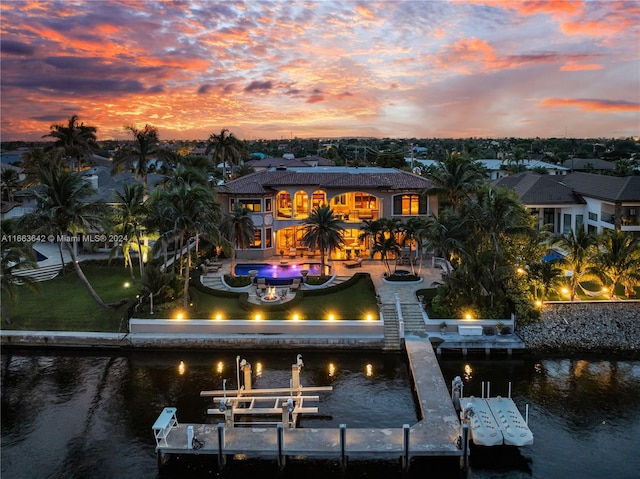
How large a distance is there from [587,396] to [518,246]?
11.3 metres

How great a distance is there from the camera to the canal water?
19.9 m

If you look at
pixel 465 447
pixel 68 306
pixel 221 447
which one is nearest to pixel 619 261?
pixel 465 447

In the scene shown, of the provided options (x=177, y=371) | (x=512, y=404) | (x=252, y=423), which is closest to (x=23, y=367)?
(x=177, y=371)

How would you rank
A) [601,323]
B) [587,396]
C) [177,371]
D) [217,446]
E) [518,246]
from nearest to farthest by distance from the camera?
1. [217,446]
2. [587,396]
3. [177,371]
4. [601,323]
5. [518,246]

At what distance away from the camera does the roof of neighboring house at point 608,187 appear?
45.5 meters

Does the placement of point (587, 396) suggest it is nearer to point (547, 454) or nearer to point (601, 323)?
point (547, 454)

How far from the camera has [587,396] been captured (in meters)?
25.0

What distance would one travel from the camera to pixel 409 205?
46500 mm

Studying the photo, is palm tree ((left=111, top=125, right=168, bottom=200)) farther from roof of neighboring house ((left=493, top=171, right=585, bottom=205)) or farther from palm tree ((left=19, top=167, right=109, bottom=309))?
roof of neighboring house ((left=493, top=171, right=585, bottom=205))

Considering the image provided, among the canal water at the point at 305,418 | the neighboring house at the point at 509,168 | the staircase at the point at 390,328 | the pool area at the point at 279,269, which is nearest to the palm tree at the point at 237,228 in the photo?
the pool area at the point at 279,269

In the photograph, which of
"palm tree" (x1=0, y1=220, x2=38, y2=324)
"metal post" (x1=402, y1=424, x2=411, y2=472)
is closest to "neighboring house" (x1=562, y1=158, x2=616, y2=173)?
"metal post" (x1=402, y1=424, x2=411, y2=472)

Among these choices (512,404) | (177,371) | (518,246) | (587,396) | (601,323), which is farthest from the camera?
(518,246)

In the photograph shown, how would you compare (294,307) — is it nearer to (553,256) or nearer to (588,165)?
(553,256)

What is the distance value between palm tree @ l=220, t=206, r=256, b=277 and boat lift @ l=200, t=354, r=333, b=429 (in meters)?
15.1
